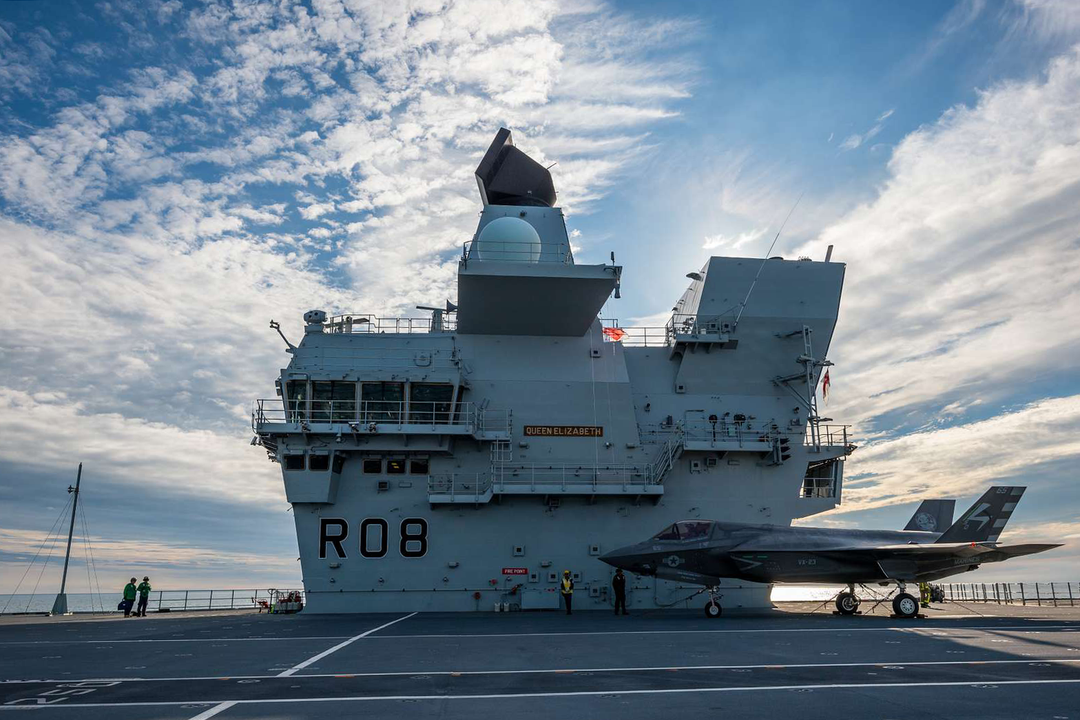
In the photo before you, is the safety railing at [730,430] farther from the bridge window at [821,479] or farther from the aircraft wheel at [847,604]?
the aircraft wheel at [847,604]

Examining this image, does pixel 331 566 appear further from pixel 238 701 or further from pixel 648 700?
pixel 648 700

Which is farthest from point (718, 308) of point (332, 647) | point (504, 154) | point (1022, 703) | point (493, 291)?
point (1022, 703)

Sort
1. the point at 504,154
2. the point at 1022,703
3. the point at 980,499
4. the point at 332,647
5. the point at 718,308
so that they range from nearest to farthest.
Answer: the point at 1022,703, the point at 332,647, the point at 980,499, the point at 718,308, the point at 504,154

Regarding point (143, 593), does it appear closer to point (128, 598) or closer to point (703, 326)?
point (128, 598)

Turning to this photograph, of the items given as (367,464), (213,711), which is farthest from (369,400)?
(213,711)

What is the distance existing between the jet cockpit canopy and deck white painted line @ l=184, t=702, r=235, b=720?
1706 cm

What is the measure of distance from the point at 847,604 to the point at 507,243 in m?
16.3

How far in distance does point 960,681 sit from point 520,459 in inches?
701

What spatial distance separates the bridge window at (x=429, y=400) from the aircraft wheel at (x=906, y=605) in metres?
15.1

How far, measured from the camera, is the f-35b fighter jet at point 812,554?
2362 cm

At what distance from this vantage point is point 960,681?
1025 cm

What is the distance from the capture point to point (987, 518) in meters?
24.0

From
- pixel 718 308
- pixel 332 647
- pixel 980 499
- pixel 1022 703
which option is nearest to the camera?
pixel 1022 703

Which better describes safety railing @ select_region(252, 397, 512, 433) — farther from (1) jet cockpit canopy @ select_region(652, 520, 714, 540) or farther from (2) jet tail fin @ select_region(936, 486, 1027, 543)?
(2) jet tail fin @ select_region(936, 486, 1027, 543)
